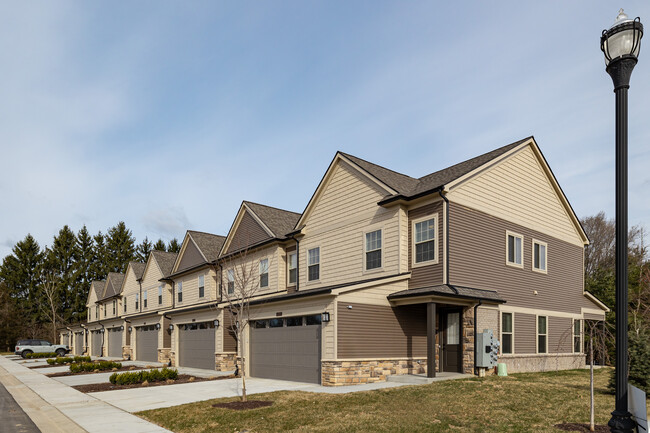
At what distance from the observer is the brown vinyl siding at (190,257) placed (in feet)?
110

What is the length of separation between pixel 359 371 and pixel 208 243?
19.8 m

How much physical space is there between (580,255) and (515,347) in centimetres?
845

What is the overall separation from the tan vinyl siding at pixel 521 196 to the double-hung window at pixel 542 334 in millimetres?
3895

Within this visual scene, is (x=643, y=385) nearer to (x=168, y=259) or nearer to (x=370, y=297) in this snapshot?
(x=370, y=297)

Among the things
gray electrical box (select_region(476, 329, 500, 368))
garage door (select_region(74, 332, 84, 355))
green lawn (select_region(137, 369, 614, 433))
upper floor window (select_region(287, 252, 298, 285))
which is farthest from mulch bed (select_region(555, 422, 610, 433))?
garage door (select_region(74, 332, 84, 355))

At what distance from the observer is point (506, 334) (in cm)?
1947

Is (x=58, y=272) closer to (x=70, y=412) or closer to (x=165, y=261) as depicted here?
(x=165, y=261)

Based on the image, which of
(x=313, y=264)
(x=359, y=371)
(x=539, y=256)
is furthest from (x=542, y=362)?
(x=313, y=264)

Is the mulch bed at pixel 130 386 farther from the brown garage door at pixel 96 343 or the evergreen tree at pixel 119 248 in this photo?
the evergreen tree at pixel 119 248

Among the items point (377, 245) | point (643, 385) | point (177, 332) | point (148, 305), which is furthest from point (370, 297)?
point (148, 305)

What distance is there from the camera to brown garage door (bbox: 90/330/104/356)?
1984 inches

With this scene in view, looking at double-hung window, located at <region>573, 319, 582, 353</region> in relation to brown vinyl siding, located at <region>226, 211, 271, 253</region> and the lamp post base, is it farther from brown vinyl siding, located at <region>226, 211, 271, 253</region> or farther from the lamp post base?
the lamp post base

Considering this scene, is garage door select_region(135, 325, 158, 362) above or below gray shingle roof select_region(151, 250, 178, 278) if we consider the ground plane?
below

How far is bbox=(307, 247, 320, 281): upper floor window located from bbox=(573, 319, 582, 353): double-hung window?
40.5ft
